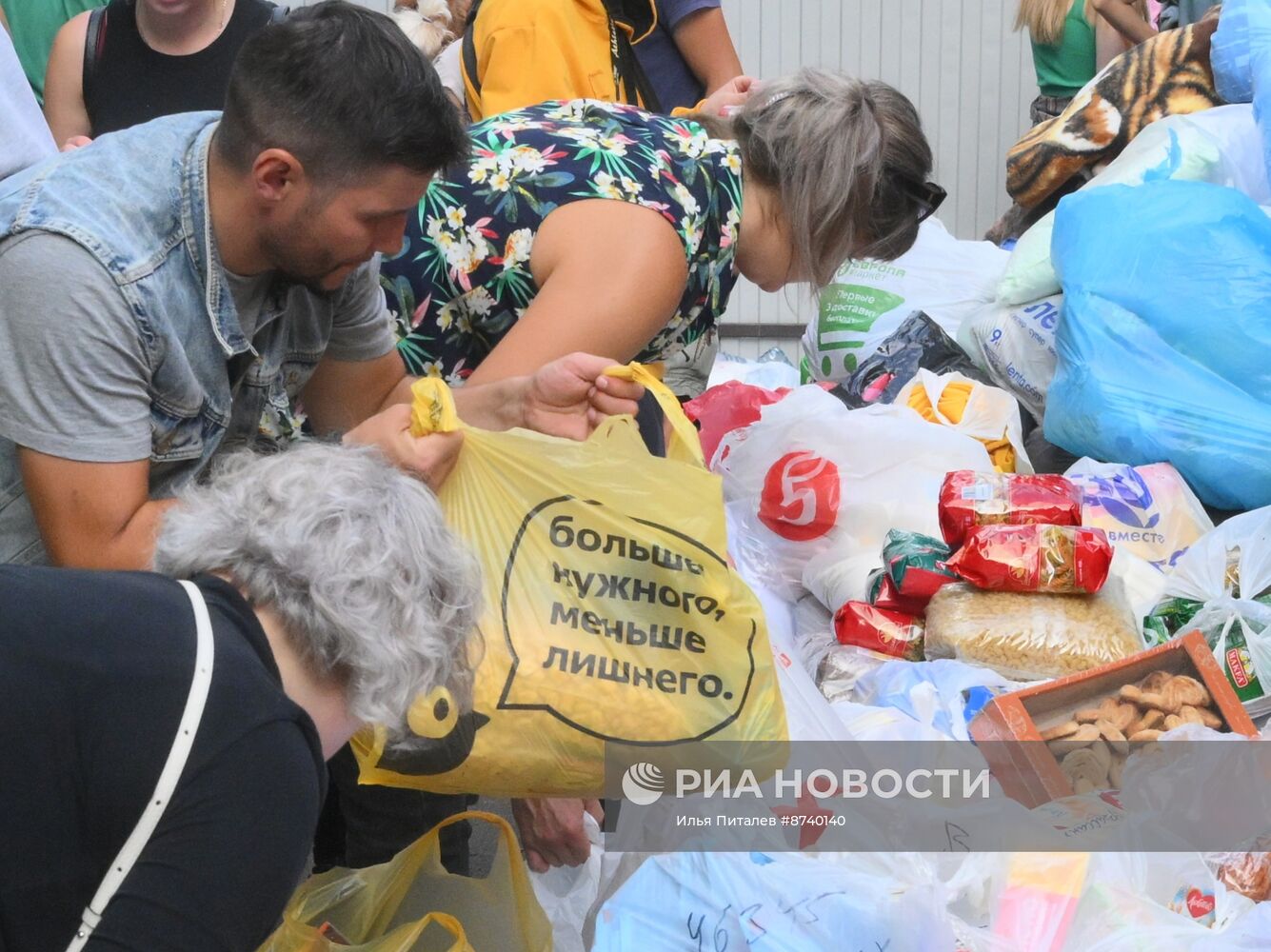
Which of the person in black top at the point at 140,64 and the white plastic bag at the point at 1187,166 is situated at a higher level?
the person in black top at the point at 140,64

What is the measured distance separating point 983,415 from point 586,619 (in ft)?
5.49

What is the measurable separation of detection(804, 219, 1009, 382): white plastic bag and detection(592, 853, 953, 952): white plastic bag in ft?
7.13

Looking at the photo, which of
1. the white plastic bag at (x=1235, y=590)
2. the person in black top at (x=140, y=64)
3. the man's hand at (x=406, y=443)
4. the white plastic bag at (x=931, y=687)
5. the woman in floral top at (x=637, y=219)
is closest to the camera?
the man's hand at (x=406, y=443)

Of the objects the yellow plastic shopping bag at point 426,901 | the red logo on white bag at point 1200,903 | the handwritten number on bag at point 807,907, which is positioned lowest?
the red logo on white bag at point 1200,903

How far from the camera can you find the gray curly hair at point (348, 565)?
1156 millimetres

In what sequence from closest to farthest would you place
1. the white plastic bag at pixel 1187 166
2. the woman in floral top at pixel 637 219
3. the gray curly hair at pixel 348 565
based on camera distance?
the gray curly hair at pixel 348 565 → the woman in floral top at pixel 637 219 → the white plastic bag at pixel 1187 166

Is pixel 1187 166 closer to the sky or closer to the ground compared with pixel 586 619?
closer to the ground

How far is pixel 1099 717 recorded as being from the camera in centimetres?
207

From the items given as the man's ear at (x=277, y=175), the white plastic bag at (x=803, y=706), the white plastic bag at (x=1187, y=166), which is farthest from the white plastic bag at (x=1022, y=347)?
the man's ear at (x=277, y=175)

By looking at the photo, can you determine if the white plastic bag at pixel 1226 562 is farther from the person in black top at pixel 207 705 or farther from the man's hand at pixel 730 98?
the person in black top at pixel 207 705

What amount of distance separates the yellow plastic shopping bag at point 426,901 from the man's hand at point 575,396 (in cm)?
48

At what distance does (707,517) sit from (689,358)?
87cm

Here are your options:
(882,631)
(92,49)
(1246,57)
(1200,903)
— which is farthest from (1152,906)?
(1246,57)

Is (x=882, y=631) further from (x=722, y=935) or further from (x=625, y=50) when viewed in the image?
(x=625, y=50)
